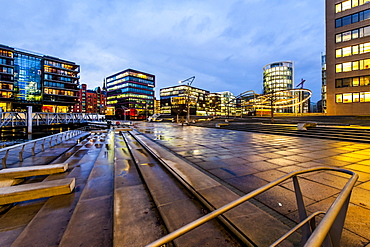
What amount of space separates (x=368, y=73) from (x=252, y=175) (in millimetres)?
43354

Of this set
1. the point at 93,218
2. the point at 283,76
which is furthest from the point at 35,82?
the point at 283,76

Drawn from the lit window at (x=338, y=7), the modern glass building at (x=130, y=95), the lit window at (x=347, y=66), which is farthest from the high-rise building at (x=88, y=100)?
the lit window at (x=347, y=66)

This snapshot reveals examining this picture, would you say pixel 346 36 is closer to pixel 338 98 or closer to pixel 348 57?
pixel 348 57

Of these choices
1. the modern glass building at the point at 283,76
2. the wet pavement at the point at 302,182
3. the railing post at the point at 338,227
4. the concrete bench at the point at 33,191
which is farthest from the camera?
the modern glass building at the point at 283,76

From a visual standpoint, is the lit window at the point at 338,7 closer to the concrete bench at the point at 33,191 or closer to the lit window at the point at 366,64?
the lit window at the point at 366,64

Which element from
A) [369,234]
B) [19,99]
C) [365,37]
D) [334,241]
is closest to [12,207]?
[334,241]

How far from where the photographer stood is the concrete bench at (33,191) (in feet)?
11.1

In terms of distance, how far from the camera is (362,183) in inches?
150

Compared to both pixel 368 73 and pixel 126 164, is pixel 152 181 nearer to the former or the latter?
pixel 126 164

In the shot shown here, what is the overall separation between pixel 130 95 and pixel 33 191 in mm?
97509

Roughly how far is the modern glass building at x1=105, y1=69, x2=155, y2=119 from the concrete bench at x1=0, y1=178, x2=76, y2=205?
8879cm

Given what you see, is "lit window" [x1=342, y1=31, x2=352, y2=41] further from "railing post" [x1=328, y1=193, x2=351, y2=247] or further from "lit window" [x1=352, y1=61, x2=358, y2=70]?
"railing post" [x1=328, y1=193, x2=351, y2=247]

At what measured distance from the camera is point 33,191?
139 inches

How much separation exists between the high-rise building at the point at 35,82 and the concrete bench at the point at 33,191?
272 ft
